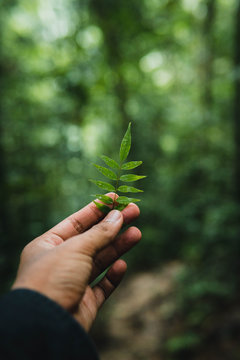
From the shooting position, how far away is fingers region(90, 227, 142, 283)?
200 centimetres

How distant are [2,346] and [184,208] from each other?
875cm

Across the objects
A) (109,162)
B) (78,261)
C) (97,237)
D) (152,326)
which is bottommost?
(152,326)

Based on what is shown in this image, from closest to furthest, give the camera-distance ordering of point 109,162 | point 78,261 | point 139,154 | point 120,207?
point 78,261 < point 109,162 < point 120,207 < point 139,154

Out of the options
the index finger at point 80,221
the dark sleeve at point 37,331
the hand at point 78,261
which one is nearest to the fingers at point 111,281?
the hand at point 78,261

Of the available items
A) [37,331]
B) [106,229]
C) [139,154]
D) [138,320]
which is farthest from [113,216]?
[139,154]

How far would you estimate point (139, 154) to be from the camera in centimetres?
972

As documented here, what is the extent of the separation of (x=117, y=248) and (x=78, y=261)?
52 cm

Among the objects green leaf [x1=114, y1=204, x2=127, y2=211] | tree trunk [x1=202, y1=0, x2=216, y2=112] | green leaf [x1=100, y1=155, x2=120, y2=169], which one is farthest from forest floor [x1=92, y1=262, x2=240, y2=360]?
tree trunk [x1=202, y1=0, x2=216, y2=112]

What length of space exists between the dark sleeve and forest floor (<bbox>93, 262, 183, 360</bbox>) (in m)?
5.17

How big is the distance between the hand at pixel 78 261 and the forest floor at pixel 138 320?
4.68 m

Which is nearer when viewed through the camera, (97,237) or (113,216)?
(97,237)

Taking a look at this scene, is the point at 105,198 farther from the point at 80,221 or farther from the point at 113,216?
the point at 80,221

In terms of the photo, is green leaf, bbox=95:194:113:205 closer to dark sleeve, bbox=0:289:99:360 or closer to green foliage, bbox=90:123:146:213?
green foliage, bbox=90:123:146:213

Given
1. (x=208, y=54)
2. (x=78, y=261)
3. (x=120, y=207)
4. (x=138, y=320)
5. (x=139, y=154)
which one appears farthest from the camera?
(x=208, y=54)
